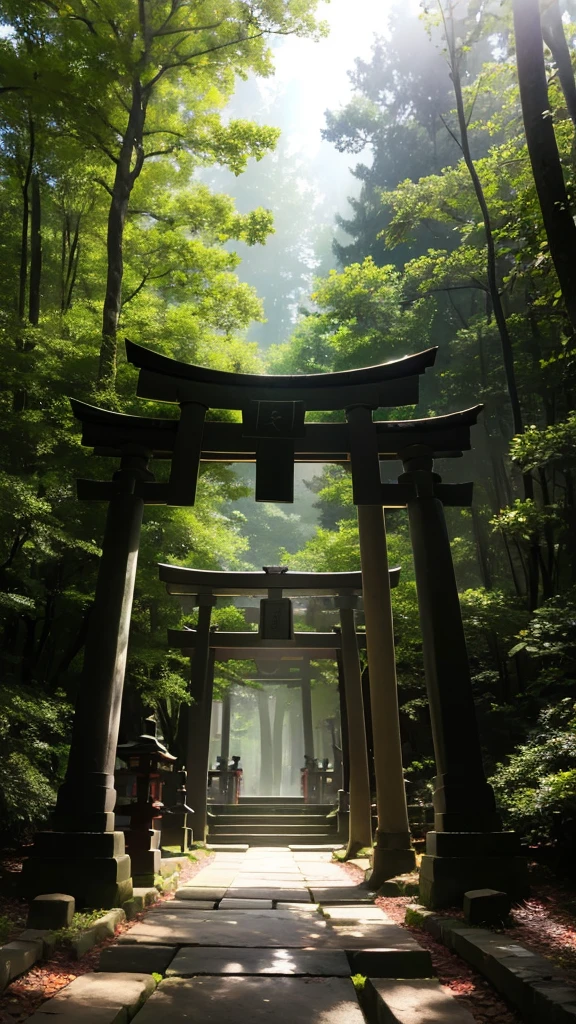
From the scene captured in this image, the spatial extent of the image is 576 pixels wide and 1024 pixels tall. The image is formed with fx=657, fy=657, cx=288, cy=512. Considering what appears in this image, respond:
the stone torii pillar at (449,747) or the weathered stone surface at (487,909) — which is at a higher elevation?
the stone torii pillar at (449,747)

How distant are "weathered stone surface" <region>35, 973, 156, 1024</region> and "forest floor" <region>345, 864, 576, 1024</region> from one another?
1.64 meters

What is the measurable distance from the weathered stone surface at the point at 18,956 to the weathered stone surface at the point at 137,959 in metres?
0.38

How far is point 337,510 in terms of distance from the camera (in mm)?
28219

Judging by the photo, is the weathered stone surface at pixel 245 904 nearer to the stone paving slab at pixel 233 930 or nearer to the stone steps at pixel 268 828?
the stone paving slab at pixel 233 930

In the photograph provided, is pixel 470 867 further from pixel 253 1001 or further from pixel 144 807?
pixel 144 807

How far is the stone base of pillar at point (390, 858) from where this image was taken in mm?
6969

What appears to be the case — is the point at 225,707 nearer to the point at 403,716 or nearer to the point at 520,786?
the point at 403,716

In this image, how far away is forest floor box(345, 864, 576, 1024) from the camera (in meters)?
3.26

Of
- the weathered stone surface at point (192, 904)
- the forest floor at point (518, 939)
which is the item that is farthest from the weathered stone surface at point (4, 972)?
the weathered stone surface at point (192, 904)

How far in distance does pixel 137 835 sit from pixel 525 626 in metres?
7.81

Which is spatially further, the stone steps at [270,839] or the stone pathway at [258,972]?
the stone steps at [270,839]

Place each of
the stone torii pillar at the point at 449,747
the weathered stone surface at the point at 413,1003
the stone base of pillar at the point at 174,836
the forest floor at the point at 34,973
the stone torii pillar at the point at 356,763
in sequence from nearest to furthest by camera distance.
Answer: the weathered stone surface at the point at 413,1003 < the forest floor at the point at 34,973 < the stone torii pillar at the point at 449,747 < the stone torii pillar at the point at 356,763 < the stone base of pillar at the point at 174,836

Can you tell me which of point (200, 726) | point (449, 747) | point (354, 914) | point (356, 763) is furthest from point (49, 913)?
point (200, 726)

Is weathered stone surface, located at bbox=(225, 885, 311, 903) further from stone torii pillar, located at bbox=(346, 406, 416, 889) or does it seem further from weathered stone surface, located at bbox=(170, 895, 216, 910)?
stone torii pillar, located at bbox=(346, 406, 416, 889)
